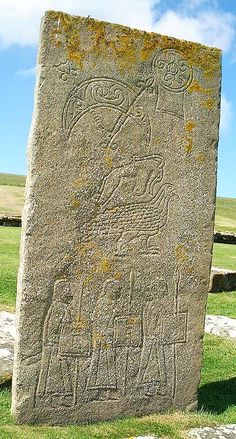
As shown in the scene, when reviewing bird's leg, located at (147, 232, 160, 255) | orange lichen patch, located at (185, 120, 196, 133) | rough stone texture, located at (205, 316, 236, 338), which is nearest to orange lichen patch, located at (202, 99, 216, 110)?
orange lichen patch, located at (185, 120, 196, 133)

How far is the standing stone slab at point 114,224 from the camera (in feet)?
17.2

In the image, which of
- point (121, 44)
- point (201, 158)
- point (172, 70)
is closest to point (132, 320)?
point (201, 158)

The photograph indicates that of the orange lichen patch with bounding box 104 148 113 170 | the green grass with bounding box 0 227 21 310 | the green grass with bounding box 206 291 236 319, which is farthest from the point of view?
the green grass with bounding box 206 291 236 319

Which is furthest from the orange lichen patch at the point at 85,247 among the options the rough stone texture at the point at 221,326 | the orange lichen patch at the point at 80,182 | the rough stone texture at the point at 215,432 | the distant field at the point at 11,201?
the distant field at the point at 11,201

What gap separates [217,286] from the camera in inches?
471

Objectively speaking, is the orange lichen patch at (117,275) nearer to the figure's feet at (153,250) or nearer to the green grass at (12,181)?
the figure's feet at (153,250)

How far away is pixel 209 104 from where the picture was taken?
5.83m

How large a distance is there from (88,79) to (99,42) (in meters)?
0.33

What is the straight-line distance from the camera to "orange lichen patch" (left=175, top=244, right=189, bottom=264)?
18.9 ft

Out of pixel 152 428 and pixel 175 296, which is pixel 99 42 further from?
pixel 152 428

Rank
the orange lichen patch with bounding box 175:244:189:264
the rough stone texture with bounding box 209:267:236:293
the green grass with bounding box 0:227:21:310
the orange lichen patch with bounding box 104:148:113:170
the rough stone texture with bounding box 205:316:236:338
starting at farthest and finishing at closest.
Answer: the rough stone texture with bounding box 209:267:236:293
the green grass with bounding box 0:227:21:310
the rough stone texture with bounding box 205:316:236:338
the orange lichen patch with bounding box 175:244:189:264
the orange lichen patch with bounding box 104:148:113:170

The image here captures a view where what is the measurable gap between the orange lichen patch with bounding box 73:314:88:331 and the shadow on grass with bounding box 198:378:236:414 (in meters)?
1.57

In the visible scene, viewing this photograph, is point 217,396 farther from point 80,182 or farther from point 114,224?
point 80,182

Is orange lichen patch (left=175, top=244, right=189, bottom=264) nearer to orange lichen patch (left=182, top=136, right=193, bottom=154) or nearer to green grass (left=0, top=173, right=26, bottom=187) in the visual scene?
orange lichen patch (left=182, top=136, right=193, bottom=154)
